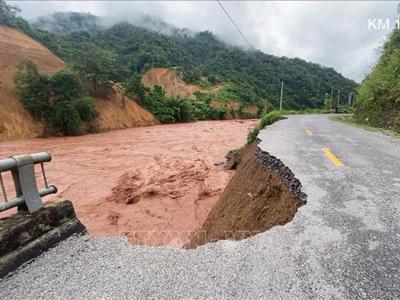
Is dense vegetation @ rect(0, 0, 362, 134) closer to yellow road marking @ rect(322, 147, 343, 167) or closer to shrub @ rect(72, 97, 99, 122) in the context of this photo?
shrub @ rect(72, 97, 99, 122)

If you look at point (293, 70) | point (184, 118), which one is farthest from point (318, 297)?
point (293, 70)

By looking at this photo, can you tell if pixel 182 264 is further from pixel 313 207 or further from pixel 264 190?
pixel 264 190

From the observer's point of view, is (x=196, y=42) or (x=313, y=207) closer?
(x=313, y=207)

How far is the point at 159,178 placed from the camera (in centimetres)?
1017

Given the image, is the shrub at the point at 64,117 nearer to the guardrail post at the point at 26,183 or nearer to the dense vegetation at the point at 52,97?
the dense vegetation at the point at 52,97

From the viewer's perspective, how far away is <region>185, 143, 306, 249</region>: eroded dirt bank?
11.2ft

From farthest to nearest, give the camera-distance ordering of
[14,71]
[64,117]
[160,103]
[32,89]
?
1. [160,103]
2. [14,71]
3. [64,117]
4. [32,89]

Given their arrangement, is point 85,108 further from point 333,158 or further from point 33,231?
point 33,231

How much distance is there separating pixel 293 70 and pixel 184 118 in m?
68.2

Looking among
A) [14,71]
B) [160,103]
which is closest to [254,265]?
[14,71]

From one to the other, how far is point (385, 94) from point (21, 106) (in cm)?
2463

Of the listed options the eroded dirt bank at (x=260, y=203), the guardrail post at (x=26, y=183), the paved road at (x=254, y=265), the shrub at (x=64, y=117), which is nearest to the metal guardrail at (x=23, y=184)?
the guardrail post at (x=26, y=183)

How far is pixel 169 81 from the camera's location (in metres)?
56.9

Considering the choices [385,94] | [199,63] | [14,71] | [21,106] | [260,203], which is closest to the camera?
[260,203]
